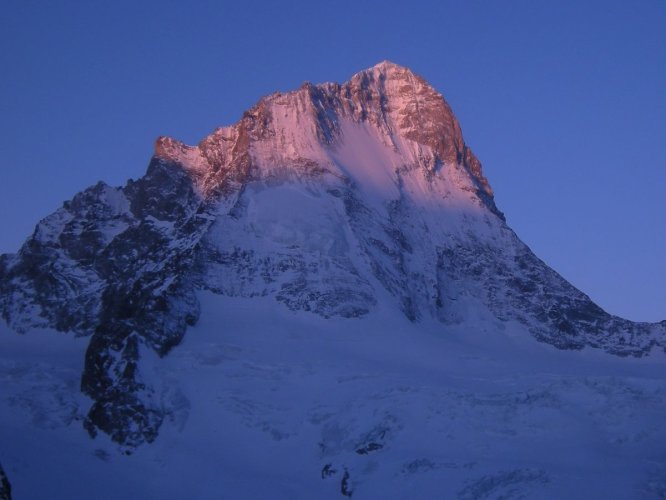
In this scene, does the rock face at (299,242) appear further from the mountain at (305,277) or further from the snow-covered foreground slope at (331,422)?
the snow-covered foreground slope at (331,422)

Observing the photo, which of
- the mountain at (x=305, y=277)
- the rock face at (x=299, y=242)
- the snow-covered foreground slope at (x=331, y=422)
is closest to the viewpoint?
the snow-covered foreground slope at (x=331, y=422)

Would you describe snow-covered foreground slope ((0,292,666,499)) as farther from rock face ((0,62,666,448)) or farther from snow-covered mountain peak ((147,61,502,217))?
snow-covered mountain peak ((147,61,502,217))

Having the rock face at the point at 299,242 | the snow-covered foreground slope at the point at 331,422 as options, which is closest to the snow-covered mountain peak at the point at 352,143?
the rock face at the point at 299,242

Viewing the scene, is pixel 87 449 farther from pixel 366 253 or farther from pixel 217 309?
pixel 366 253

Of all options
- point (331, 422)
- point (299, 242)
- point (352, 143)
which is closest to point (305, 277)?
point (299, 242)

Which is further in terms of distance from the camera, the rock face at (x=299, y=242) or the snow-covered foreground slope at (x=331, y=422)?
the rock face at (x=299, y=242)

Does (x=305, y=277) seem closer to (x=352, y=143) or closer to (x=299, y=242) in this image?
(x=299, y=242)

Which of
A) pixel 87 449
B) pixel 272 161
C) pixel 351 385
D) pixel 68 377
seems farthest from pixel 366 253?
pixel 87 449

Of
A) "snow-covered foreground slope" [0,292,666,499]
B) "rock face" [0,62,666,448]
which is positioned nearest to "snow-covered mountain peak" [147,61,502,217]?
"rock face" [0,62,666,448]
